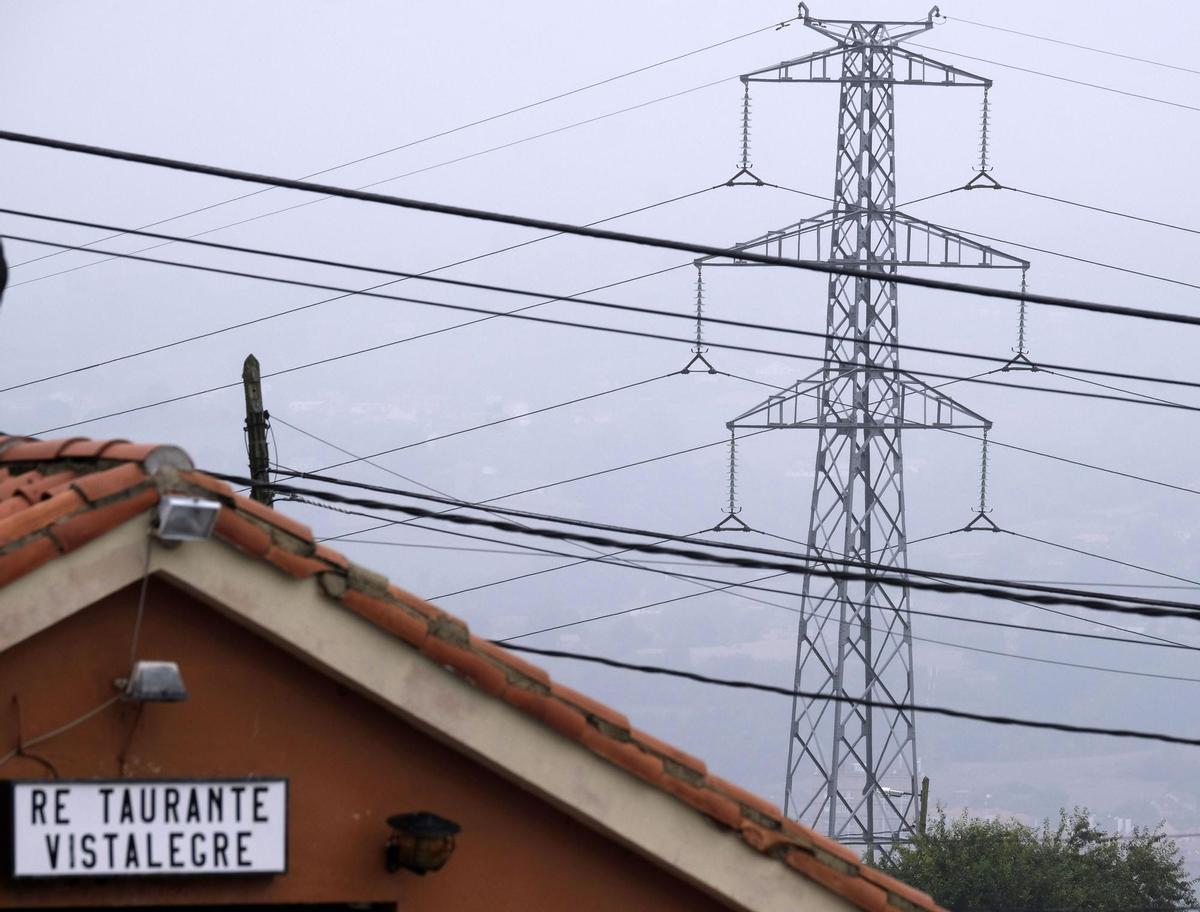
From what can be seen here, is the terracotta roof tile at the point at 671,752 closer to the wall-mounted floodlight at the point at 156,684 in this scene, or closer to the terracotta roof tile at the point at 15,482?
the wall-mounted floodlight at the point at 156,684

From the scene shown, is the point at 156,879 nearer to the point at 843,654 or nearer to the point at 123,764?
the point at 123,764

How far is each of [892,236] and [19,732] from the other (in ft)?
89.4

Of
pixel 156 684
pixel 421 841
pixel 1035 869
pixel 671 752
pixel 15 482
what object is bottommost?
pixel 1035 869

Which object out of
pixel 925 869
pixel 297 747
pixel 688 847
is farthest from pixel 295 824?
pixel 925 869

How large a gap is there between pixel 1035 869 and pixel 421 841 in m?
49.9

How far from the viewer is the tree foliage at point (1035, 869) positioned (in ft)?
176

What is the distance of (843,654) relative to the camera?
34344mm

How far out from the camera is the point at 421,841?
755cm

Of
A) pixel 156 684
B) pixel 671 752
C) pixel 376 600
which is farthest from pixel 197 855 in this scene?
pixel 671 752

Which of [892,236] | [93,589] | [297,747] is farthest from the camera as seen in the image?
[892,236]

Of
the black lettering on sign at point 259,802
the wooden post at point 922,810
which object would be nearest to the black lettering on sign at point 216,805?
the black lettering on sign at point 259,802

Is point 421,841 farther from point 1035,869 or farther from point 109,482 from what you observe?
point 1035,869

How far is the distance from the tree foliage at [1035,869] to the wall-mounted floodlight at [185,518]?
1849 inches

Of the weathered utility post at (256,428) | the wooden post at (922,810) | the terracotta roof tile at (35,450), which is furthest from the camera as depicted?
the wooden post at (922,810)
